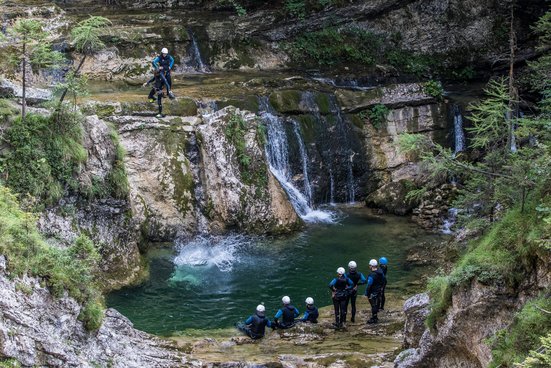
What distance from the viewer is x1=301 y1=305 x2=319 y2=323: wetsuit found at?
1341 centimetres

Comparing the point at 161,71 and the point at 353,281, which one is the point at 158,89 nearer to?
the point at 161,71

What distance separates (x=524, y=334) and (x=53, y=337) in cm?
610

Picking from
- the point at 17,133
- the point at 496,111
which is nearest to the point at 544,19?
the point at 496,111

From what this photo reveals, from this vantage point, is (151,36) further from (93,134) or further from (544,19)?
(544,19)

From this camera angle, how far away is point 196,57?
82.5 ft

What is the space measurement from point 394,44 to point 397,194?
9864mm

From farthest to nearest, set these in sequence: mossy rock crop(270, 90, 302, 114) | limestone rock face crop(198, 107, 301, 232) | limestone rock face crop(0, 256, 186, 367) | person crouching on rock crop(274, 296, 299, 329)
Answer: mossy rock crop(270, 90, 302, 114), limestone rock face crop(198, 107, 301, 232), person crouching on rock crop(274, 296, 299, 329), limestone rock face crop(0, 256, 186, 367)

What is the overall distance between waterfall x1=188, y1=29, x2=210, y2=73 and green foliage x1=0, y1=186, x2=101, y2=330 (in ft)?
54.1

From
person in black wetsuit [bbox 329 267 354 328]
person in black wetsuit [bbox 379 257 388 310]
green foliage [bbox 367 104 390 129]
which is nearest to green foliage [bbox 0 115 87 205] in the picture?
person in black wetsuit [bbox 329 267 354 328]

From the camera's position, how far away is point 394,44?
28.1m

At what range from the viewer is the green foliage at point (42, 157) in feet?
41.9

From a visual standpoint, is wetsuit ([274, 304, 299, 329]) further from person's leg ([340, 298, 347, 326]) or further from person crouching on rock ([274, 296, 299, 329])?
person's leg ([340, 298, 347, 326])

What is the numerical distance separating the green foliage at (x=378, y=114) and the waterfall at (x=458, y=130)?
114 inches

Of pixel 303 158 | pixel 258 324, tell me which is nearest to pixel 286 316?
pixel 258 324
